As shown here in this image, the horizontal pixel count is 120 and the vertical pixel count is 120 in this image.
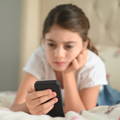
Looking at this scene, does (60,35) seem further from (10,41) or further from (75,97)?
(10,41)

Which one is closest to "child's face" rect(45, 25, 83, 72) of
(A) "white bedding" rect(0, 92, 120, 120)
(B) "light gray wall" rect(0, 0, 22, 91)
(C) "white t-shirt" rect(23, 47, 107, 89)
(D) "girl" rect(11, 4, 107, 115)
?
(D) "girl" rect(11, 4, 107, 115)

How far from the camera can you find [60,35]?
43.5 inches

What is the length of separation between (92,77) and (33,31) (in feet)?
2.48

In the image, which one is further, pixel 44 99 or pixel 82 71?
pixel 82 71

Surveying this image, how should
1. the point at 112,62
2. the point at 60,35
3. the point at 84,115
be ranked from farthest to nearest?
the point at 112,62
the point at 60,35
the point at 84,115

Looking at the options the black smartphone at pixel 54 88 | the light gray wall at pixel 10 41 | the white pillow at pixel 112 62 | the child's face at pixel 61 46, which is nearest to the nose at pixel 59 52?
the child's face at pixel 61 46

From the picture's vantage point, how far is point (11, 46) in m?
2.07

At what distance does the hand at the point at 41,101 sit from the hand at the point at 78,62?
0.20m

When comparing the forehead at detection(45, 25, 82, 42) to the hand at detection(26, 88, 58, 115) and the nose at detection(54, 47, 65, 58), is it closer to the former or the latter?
the nose at detection(54, 47, 65, 58)

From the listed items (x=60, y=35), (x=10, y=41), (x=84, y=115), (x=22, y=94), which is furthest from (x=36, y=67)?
(x=10, y=41)

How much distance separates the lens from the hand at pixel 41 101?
98 centimetres

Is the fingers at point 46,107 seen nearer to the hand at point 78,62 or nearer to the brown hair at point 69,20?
the hand at point 78,62

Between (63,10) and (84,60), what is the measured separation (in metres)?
0.23

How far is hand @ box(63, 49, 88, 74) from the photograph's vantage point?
1.16m
